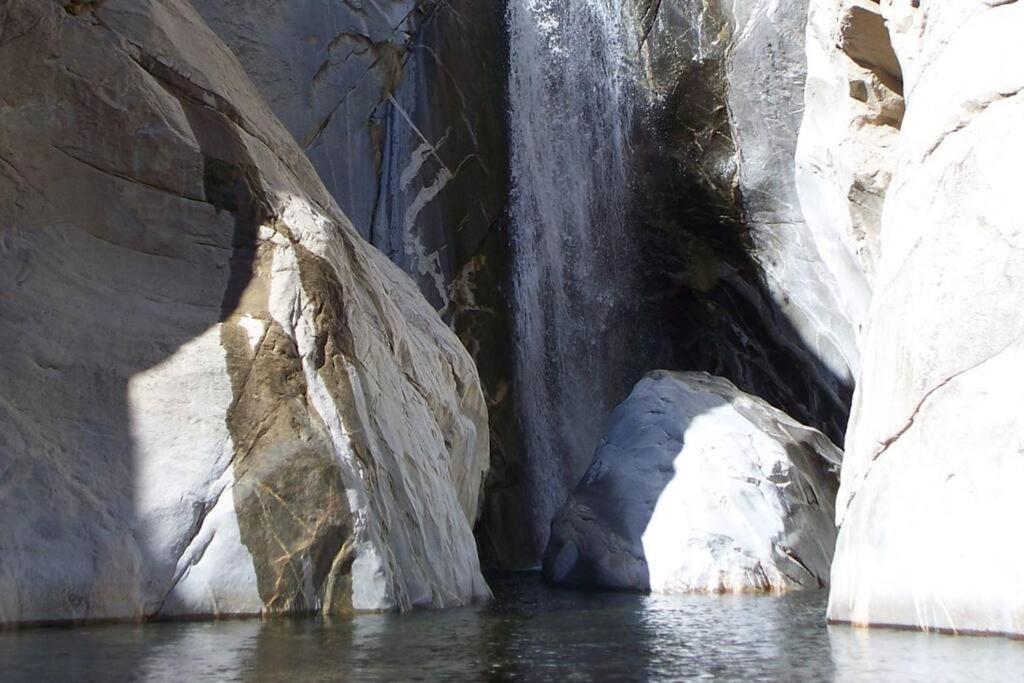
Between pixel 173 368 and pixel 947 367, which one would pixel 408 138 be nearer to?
pixel 173 368

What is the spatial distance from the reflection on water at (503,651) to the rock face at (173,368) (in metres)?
0.39

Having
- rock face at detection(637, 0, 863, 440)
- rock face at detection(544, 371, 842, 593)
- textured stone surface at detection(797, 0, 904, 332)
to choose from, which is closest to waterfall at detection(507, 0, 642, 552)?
rock face at detection(637, 0, 863, 440)

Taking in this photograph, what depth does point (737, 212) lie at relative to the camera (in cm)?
1477

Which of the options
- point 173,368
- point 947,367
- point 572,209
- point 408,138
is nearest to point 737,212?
point 572,209

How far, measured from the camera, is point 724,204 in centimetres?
1486

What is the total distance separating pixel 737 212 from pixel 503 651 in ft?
34.6

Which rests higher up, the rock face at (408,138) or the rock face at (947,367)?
the rock face at (408,138)

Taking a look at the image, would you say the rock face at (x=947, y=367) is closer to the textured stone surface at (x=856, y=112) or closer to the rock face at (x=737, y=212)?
the textured stone surface at (x=856, y=112)

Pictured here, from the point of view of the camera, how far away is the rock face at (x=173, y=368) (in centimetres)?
621

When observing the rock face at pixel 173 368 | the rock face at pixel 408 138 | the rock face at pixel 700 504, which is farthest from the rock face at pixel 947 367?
the rock face at pixel 408 138

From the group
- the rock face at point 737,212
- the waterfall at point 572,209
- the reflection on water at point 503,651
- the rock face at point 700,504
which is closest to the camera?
the reflection on water at point 503,651

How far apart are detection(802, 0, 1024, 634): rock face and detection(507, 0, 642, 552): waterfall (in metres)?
9.17

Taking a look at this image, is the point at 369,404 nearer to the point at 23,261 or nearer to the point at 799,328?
the point at 23,261

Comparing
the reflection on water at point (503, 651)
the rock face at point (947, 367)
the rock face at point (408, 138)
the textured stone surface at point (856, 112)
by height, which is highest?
the rock face at point (408, 138)
